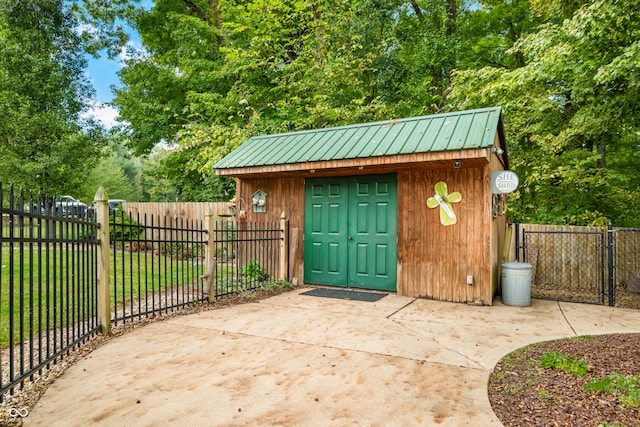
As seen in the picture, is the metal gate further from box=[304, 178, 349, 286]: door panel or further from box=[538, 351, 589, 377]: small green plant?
box=[538, 351, 589, 377]: small green plant

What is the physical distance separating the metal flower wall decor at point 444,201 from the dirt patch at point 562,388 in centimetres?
269

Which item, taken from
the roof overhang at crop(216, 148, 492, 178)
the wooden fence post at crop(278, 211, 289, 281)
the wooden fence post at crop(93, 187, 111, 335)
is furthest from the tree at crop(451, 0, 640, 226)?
the wooden fence post at crop(93, 187, 111, 335)

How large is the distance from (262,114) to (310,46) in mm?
3166

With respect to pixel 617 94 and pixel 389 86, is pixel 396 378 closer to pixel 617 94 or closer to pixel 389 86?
pixel 617 94

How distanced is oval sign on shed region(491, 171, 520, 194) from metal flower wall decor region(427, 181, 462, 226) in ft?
1.80

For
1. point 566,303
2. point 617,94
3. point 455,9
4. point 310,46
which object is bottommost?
point 566,303

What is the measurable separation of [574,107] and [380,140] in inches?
223

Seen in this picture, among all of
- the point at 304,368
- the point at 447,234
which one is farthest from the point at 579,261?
the point at 304,368

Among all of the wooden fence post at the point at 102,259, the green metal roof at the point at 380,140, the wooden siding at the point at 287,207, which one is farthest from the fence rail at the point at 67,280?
the green metal roof at the point at 380,140

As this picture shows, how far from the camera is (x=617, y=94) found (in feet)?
22.8

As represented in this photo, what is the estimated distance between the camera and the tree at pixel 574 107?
6375 mm

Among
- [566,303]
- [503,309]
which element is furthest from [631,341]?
[566,303]

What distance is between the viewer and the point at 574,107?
30.3ft

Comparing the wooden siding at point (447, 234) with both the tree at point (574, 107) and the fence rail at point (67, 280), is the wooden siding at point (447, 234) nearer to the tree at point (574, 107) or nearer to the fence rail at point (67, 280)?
the tree at point (574, 107)
